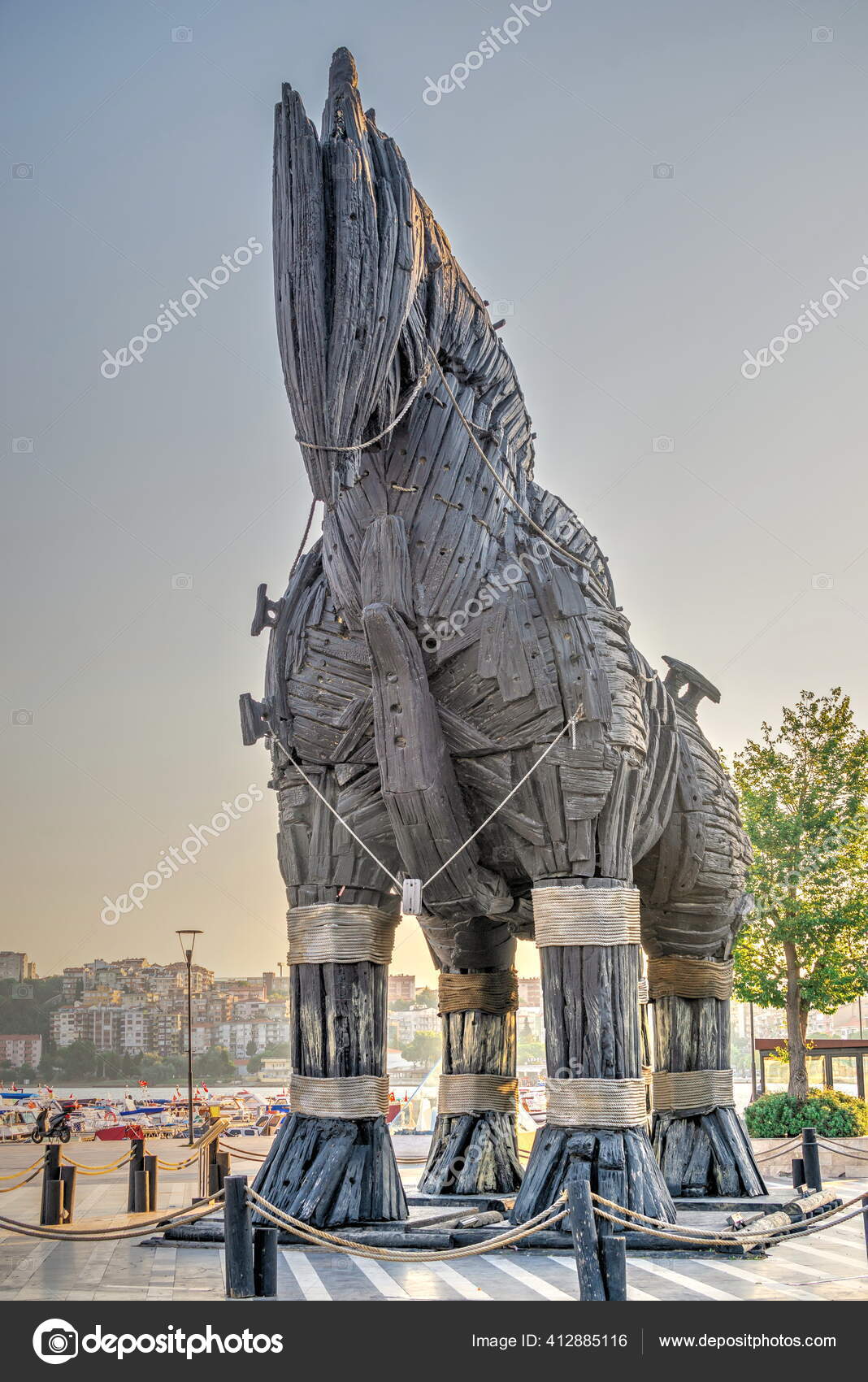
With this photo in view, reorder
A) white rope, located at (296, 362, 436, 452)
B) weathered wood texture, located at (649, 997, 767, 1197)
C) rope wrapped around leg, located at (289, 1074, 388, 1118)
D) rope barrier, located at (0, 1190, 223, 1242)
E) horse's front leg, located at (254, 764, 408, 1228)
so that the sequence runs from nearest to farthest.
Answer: rope barrier, located at (0, 1190, 223, 1242) < white rope, located at (296, 362, 436, 452) < horse's front leg, located at (254, 764, 408, 1228) < rope wrapped around leg, located at (289, 1074, 388, 1118) < weathered wood texture, located at (649, 997, 767, 1197)

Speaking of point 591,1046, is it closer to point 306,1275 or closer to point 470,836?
point 470,836

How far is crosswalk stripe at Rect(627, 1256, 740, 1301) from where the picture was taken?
6.52 m

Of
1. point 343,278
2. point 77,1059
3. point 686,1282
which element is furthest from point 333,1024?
point 77,1059

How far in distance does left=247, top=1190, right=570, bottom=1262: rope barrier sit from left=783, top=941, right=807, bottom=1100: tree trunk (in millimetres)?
13658

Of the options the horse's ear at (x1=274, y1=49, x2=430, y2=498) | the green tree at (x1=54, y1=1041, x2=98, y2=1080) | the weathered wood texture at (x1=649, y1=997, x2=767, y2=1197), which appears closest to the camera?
the horse's ear at (x1=274, y1=49, x2=430, y2=498)

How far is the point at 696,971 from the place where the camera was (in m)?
11.2

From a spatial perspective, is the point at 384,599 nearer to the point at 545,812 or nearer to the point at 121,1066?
the point at 545,812

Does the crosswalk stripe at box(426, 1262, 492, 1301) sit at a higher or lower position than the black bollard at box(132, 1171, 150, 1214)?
higher

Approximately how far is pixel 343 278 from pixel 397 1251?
513cm

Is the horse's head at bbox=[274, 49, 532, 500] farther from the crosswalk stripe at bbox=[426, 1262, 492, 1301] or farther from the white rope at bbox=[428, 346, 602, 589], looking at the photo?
the crosswalk stripe at bbox=[426, 1262, 492, 1301]

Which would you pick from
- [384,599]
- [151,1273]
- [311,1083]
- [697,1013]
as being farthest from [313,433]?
[697,1013]

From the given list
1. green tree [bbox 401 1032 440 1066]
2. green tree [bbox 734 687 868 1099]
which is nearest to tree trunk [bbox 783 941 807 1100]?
green tree [bbox 734 687 868 1099]

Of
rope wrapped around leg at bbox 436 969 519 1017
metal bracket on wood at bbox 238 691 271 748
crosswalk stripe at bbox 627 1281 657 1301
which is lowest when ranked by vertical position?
crosswalk stripe at bbox 627 1281 657 1301
